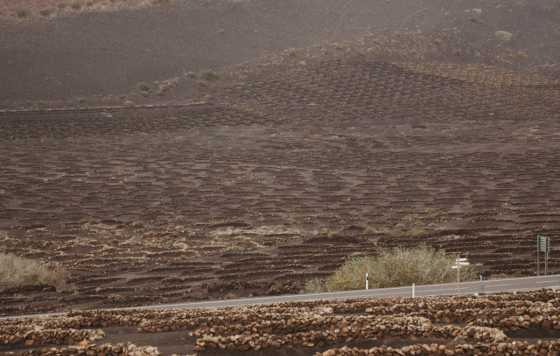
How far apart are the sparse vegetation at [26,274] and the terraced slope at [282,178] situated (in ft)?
3.38

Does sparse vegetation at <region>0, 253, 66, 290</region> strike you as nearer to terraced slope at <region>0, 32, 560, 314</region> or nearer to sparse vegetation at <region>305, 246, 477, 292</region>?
terraced slope at <region>0, 32, 560, 314</region>

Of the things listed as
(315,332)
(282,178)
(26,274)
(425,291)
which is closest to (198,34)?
(282,178)

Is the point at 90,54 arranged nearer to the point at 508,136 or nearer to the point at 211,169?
the point at 211,169

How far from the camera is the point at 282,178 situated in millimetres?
65562

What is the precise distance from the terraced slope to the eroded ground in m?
19.2

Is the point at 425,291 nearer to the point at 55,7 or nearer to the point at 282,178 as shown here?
the point at 282,178

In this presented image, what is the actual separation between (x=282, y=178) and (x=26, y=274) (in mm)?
30601

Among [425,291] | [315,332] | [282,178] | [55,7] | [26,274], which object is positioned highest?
[55,7]

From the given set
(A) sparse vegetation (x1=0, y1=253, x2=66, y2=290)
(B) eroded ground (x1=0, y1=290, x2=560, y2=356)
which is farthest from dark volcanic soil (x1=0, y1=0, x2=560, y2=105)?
(B) eroded ground (x1=0, y1=290, x2=560, y2=356)

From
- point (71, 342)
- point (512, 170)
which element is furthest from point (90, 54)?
point (71, 342)

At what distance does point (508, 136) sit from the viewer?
7775 centimetres

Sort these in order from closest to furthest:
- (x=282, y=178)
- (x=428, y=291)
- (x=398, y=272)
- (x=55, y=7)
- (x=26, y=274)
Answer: (x=428, y=291)
(x=398, y=272)
(x=26, y=274)
(x=282, y=178)
(x=55, y=7)

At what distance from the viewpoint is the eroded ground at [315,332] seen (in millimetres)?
11680

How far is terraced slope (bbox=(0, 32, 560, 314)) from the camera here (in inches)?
1652
